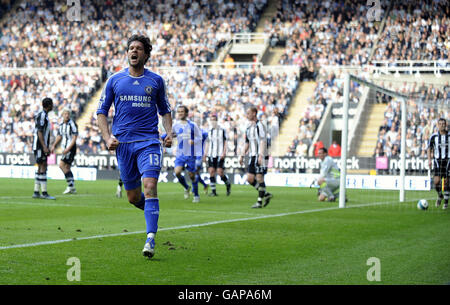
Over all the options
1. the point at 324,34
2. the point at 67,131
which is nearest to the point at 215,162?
the point at 67,131

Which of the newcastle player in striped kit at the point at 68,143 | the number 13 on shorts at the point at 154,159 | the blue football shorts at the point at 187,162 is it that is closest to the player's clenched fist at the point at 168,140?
the number 13 on shorts at the point at 154,159

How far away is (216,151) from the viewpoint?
66.9ft

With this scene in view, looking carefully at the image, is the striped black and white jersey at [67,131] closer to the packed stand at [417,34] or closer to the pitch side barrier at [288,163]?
the pitch side barrier at [288,163]

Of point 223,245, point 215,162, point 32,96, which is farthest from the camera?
point 32,96

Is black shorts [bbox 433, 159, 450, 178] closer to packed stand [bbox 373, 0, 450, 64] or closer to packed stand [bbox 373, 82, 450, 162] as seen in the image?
packed stand [bbox 373, 82, 450, 162]

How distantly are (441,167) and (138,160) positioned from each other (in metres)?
11.3

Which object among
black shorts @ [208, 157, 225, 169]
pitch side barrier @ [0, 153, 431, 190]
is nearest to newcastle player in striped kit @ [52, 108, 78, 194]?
black shorts @ [208, 157, 225, 169]

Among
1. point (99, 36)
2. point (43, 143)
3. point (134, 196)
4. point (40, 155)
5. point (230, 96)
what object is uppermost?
point (99, 36)

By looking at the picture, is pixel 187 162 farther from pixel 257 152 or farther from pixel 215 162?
pixel 215 162

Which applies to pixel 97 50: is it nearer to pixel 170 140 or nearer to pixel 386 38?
pixel 386 38

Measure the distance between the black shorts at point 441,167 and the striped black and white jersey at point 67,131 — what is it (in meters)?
9.14

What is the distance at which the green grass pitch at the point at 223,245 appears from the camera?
20.7ft

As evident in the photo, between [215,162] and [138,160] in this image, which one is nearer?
[138,160]
